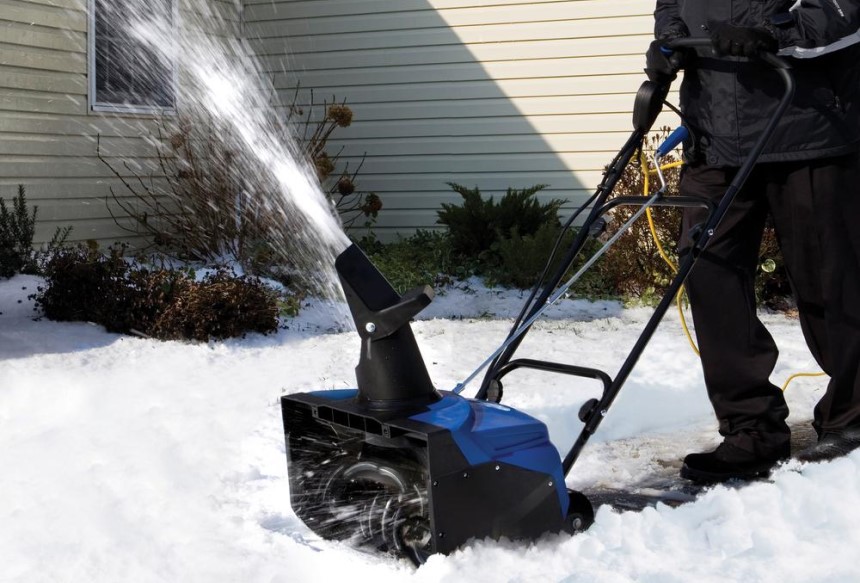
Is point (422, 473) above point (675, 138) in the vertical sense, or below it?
below

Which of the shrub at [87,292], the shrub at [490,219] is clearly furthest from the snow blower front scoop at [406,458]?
the shrub at [490,219]

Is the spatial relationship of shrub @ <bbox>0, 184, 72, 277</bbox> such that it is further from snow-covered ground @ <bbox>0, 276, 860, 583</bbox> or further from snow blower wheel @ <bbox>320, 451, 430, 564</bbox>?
snow blower wheel @ <bbox>320, 451, 430, 564</bbox>

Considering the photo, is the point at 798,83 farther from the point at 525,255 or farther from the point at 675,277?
the point at 525,255

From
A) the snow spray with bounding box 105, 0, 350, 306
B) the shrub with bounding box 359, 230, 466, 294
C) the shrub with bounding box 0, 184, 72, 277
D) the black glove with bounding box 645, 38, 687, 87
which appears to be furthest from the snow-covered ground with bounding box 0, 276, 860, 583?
the snow spray with bounding box 105, 0, 350, 306

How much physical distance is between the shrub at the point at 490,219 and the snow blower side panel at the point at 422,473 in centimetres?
537

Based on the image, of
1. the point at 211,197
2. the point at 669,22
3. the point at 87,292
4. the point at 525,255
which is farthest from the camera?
the point at 211,197

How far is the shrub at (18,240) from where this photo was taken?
6617mm

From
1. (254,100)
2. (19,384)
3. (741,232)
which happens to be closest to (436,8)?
(254,100)

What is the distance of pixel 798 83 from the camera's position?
299 centimetres

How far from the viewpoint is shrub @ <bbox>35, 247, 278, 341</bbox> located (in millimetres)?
5465

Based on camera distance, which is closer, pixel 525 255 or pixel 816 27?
pixel 816 27

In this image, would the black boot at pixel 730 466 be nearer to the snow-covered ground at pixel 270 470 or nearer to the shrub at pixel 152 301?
the snow-covered ground at pixel 270 470

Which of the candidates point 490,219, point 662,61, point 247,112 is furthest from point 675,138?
point 247,112

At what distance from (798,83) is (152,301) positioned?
3.74 meters
